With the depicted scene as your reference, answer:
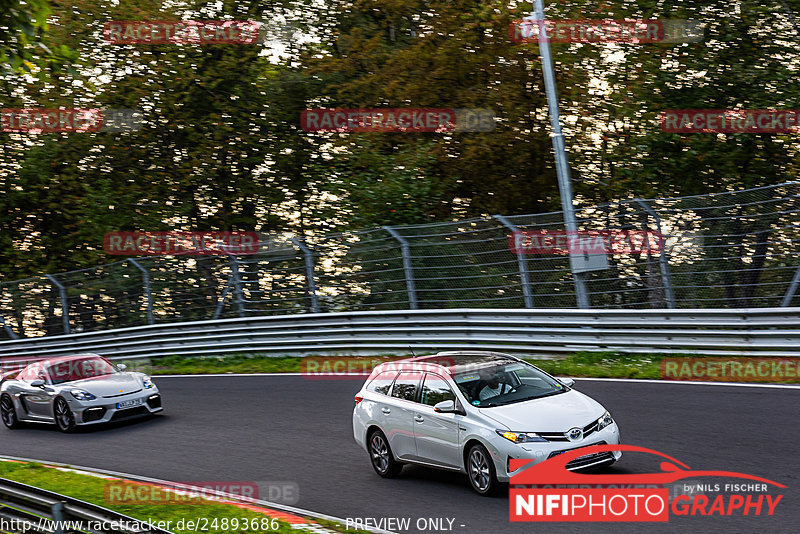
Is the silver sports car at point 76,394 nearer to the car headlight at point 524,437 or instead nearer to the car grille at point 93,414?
the car grille at point 93,414

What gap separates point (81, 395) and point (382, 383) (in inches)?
262

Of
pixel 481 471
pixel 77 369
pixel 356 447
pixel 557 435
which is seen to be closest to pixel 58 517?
pixel 481 471

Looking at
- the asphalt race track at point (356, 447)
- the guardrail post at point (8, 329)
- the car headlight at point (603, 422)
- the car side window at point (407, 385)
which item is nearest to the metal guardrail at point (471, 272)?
→ the guardrail post at point (8, 329)

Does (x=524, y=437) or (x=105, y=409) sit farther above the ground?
(x=524, y=437)

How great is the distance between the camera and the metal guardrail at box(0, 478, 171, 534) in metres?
5.37

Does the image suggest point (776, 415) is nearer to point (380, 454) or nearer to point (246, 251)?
point (380, 454)

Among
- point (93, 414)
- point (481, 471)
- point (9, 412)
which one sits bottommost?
point (9, 412)

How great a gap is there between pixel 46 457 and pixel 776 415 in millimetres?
10157

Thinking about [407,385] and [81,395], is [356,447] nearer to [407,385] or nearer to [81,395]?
[407,385]

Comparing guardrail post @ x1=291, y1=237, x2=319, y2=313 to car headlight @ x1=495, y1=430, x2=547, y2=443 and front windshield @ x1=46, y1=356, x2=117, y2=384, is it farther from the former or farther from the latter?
car headlight @ x1=495, y1=430, x2=547, y2=443

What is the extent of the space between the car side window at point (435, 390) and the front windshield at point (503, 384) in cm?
14

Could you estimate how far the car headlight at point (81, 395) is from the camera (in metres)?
14.6

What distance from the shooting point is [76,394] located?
14.7 m


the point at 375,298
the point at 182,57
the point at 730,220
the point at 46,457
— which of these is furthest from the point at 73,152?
the point at 730,220
